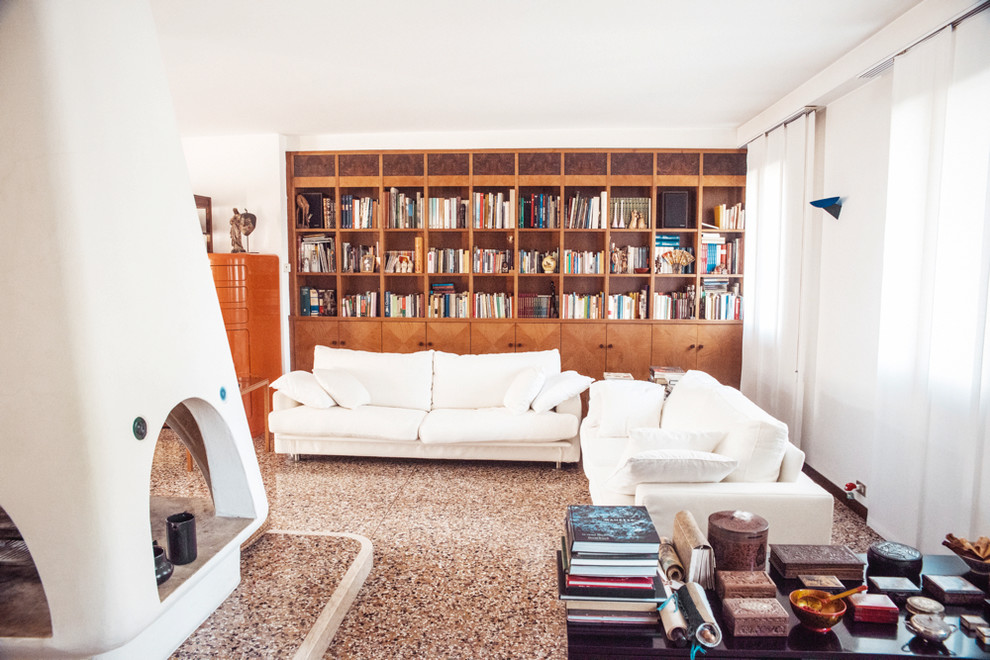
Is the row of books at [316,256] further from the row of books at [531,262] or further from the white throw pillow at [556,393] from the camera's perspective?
the white throw pillow at [556,393]

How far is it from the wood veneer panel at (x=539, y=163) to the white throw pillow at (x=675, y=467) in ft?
12.1

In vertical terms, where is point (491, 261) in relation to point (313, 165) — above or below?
below

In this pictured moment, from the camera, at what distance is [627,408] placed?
12.4ft

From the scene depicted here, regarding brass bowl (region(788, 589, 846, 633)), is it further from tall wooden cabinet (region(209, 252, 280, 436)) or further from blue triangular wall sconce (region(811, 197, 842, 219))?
tall wooden cabinet (region(209, 252, 280, 436))

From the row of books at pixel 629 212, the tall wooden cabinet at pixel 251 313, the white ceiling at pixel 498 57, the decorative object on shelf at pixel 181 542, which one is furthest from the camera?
the row of books at pixel 629 212

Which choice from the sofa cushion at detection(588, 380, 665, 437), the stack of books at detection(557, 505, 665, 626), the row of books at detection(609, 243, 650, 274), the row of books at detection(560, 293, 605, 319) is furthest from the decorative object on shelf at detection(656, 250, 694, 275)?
the stack of books at detection(557, 505, 665, 626)

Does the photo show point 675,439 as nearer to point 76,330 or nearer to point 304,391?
point 76,330

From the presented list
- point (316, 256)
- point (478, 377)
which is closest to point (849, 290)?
point (478, 377)

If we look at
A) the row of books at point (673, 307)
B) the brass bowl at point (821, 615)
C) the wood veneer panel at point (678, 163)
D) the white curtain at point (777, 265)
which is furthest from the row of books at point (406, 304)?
the brass bowl at point (821, 615)

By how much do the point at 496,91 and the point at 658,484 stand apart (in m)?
3.06

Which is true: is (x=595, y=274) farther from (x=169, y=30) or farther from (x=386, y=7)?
(x=169, y=30)

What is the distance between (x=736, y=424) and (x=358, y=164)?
4384mm

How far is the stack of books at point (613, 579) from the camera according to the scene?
5.15ft

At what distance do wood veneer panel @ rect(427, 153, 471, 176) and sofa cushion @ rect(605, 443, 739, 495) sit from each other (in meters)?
3.89
